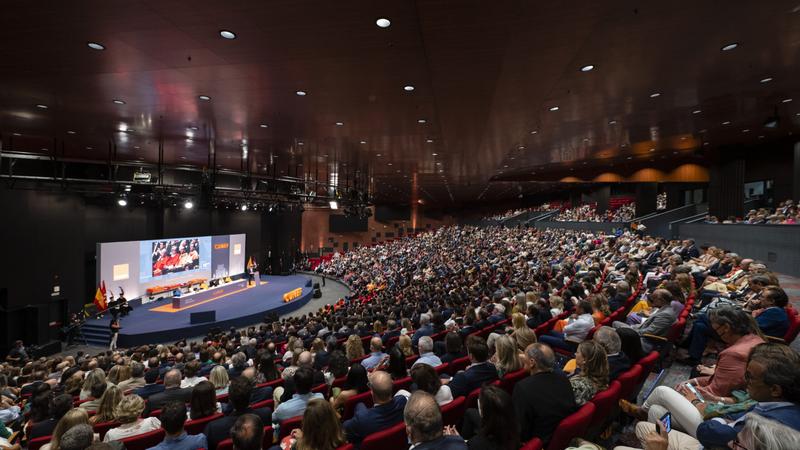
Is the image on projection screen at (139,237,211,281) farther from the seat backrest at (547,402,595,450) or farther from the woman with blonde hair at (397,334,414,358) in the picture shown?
the seat backrest at (547,402,595,450)

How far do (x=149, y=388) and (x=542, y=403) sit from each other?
5.58 m

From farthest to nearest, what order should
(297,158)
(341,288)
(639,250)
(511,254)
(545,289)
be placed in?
(341,288)
(511,254)
(297,158)
(639,250)
(545,289)

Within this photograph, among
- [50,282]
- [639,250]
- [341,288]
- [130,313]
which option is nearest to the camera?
[639,250]

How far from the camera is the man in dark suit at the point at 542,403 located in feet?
8.16

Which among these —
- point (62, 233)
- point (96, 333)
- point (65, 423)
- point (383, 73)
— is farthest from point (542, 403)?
point (62, 233)

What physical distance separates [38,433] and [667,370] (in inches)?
277

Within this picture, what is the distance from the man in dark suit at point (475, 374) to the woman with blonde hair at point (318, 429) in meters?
1.43

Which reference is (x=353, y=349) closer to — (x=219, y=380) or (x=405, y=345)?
(x=405, y=345)

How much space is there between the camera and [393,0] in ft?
12.3

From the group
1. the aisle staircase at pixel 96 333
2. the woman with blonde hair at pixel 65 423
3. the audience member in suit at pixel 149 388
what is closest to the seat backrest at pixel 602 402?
the woman with blonde hair at pixel 65 423

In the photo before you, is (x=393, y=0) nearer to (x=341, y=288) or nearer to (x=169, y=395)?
(x=169, y=395)

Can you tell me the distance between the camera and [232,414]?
3213 mm

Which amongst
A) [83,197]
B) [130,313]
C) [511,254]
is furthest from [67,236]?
[511,254]

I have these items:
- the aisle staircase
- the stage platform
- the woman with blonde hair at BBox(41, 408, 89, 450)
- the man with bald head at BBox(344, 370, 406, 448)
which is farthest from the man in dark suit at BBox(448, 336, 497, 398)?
the aisle staircase
